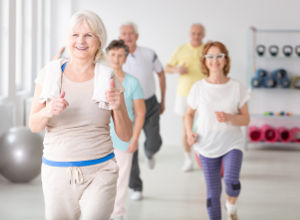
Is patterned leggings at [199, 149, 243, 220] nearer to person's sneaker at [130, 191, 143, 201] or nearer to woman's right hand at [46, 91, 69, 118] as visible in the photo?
person's sneaker at [130, 191, 143, 201]

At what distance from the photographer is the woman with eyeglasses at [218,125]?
334 cm

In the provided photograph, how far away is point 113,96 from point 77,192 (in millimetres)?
406

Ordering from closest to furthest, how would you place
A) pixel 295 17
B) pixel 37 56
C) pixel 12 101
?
1. pixel 12 101
2. pixel 37 56
3. pixel 295 17

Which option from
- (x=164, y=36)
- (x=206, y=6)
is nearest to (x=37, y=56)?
(x=164, y=36)

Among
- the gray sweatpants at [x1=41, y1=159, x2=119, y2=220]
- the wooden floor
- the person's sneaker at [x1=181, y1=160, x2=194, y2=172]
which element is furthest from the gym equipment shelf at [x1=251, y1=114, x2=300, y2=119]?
the gray sweatpants at [x1=41, y1=159, x2=119, y2=220]

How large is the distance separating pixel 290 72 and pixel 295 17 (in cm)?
83

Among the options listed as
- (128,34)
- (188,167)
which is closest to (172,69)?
(188,167)

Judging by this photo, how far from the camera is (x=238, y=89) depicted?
11.3 feet

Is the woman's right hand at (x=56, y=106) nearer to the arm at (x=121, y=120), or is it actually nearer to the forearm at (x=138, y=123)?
the arm at (x=121, y=120)

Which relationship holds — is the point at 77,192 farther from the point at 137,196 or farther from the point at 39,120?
the point at 137,196

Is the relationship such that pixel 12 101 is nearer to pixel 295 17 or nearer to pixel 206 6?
pixel 206 6

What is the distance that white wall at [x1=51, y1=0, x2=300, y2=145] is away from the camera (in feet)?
25.3

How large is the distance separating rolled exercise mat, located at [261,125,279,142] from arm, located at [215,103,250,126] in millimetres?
4146

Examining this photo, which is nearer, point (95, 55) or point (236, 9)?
point (95, 55)
